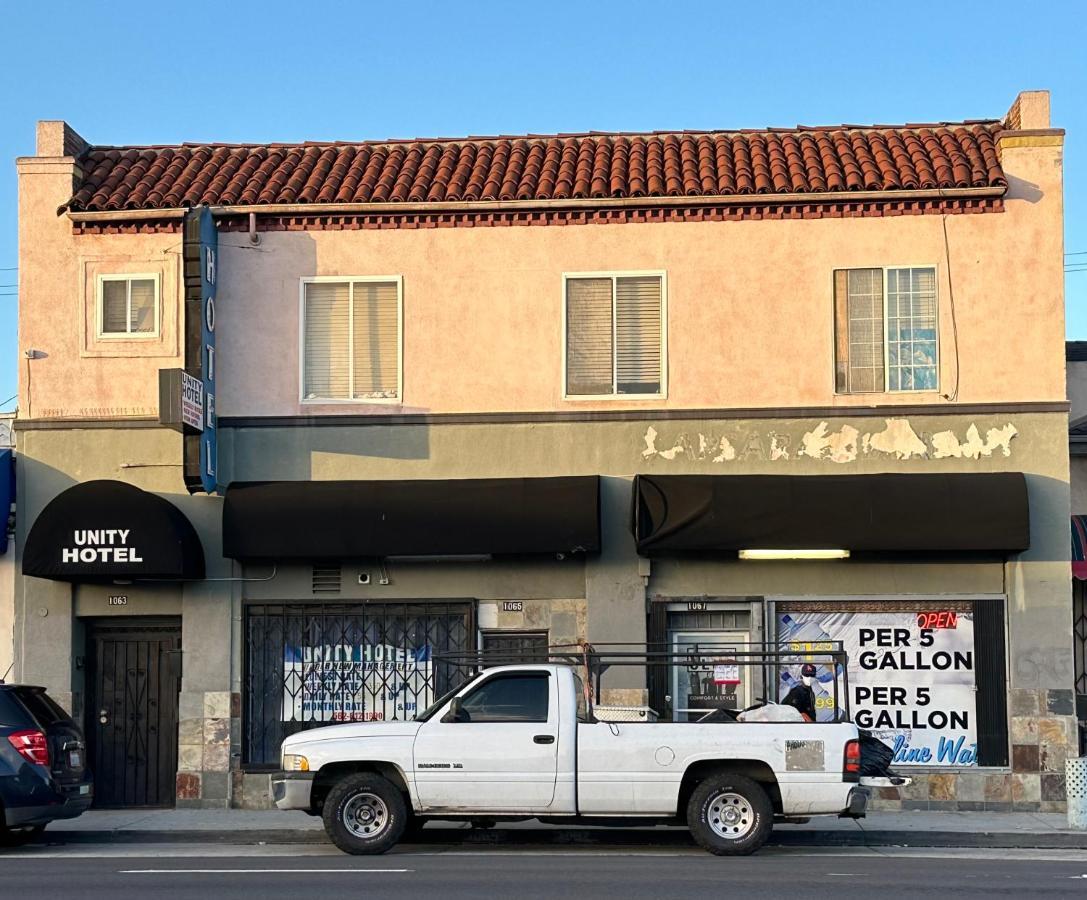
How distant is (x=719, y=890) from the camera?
12062 mm

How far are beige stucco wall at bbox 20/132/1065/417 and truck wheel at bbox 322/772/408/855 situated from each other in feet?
20.3

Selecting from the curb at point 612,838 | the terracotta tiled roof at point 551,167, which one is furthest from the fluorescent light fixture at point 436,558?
the terracotta tiled roof at point 551,167

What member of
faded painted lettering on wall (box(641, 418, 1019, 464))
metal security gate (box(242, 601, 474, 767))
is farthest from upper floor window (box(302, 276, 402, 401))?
faded painted lettering on wall (box(641, 418, 1019, 464))

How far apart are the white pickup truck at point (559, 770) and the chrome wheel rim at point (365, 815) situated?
0.5 inches

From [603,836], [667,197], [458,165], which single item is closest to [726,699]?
[603,836]

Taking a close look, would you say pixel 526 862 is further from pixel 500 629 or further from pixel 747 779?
pixel 500 629

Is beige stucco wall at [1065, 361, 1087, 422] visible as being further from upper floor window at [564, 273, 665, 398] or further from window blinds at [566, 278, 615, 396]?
window blinds at [566, 278, 615, 396]

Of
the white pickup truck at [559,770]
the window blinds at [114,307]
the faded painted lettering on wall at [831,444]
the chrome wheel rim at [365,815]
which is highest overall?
the window blinds at [114,307]

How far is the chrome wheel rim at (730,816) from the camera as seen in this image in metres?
14.2

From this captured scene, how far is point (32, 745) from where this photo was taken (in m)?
15.1

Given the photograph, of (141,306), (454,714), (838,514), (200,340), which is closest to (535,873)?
(454,714)

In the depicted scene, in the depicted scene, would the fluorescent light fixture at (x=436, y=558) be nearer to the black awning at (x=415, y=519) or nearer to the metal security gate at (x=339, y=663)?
the black awning at (x=415, y=519)

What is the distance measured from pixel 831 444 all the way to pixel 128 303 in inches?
358

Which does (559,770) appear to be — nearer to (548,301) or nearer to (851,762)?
(851,762)
